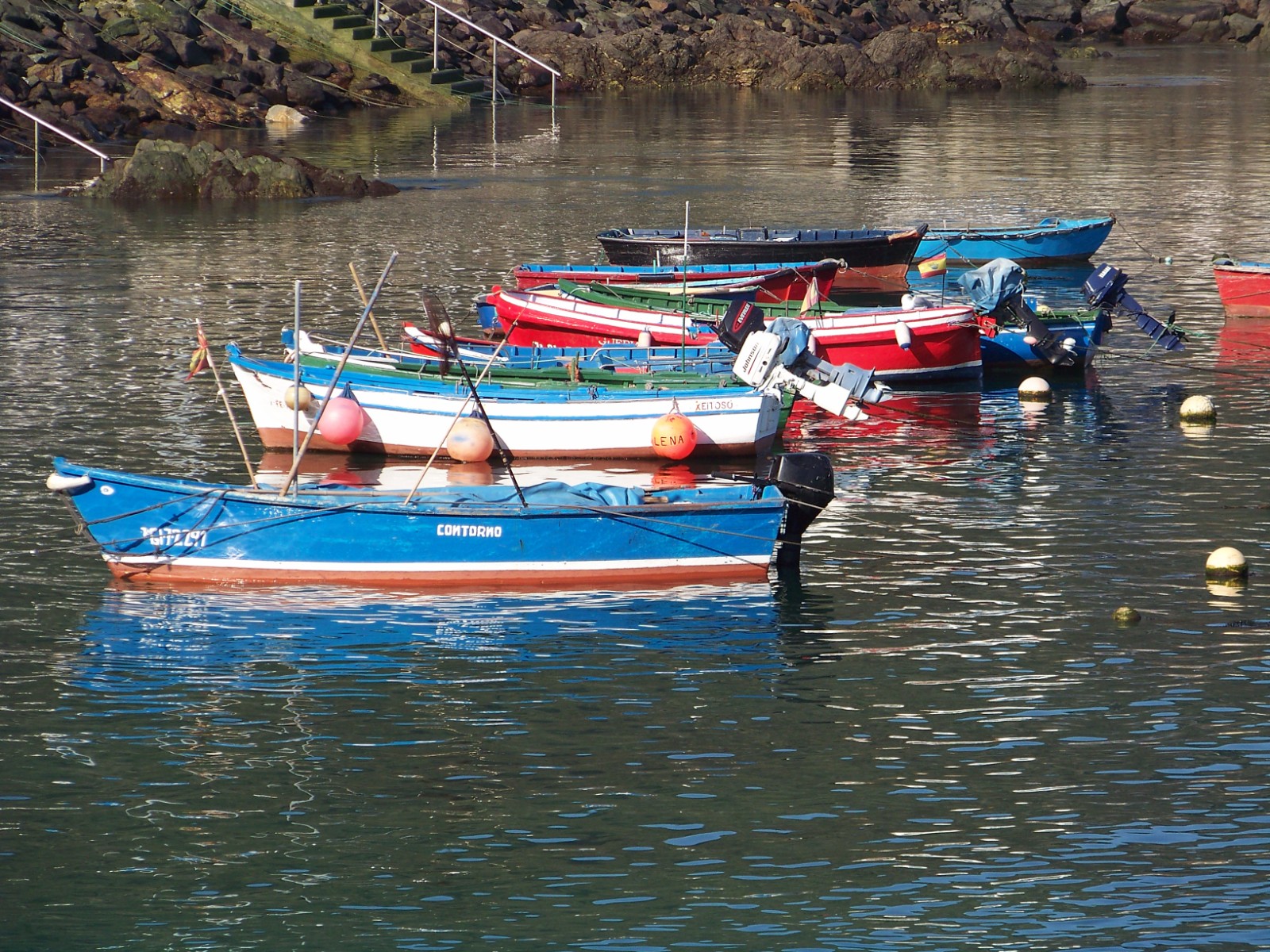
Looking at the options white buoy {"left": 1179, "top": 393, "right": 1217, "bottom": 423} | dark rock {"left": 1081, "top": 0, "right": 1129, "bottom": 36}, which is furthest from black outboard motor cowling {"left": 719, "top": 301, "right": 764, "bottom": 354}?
dark rock {"left": 1081, "top": 0, "right": 1129, "bottom": 36}

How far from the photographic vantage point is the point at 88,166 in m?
54.4

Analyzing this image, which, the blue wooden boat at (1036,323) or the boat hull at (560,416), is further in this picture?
the blue wooden boat at (1036,323)

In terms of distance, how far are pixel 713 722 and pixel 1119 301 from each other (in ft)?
56.7

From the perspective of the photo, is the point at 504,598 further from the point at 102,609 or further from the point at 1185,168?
the point at 1185,168

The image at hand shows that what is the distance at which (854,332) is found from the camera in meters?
28.7

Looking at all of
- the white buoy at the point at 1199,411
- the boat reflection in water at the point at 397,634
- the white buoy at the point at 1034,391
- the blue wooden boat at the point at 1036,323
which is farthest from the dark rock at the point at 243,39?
the boat reflection in water at the point at 397,634

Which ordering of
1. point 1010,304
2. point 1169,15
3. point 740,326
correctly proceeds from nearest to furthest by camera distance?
point 740,326
point 1010,304
point 1169,15

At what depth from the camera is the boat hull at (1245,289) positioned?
3419 centimetres

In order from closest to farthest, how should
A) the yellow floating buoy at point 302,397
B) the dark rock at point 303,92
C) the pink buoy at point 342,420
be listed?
the pink buoy at point 342,420 < the yellow floating buoy at point 302,397 < the dark rock at point 303,92

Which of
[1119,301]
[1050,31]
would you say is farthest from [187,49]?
[1050,31]

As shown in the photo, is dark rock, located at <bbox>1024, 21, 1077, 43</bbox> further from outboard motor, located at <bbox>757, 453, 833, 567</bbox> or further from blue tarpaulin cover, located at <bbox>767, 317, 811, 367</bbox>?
outboard motor, located at <bbox>757, 453, 833, 567</bbox>

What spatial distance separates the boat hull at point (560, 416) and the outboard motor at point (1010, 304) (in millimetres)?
6902

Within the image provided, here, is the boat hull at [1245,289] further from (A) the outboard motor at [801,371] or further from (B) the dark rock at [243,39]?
(B) the dark rock at [243,39]

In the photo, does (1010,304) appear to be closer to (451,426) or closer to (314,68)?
(451,426)
